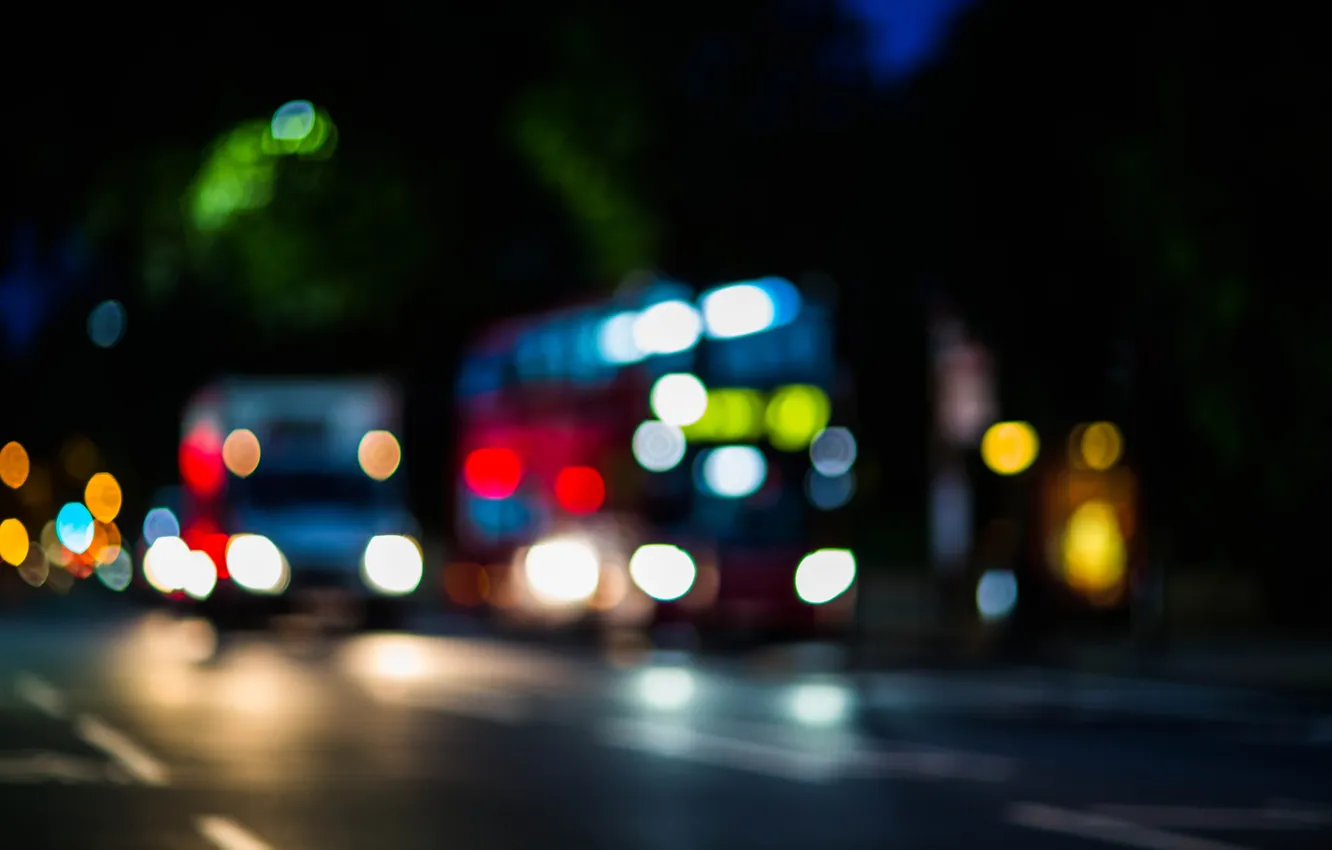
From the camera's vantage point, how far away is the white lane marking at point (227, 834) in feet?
40.5

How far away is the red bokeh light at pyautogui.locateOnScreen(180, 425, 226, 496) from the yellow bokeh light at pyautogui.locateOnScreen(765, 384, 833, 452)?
710 cm

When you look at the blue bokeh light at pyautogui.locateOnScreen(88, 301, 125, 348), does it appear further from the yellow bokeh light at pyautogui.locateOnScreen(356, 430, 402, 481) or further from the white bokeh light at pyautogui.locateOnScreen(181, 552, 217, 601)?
the yellow bokeh light at pyautogui.locateOnScreen(356, 430, 402, 481)

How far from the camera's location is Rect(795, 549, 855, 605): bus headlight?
3516 cm

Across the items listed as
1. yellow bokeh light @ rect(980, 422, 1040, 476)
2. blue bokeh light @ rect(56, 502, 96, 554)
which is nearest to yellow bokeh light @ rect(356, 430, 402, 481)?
yellow bokeh light @ rect(980, 422, 1040, 476)

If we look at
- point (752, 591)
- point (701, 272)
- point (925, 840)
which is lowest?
point (925, 840)

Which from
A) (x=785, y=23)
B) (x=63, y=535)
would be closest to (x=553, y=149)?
(x=785, y=23)

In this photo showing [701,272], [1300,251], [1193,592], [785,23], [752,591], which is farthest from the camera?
[785,23]

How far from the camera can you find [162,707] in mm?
22000

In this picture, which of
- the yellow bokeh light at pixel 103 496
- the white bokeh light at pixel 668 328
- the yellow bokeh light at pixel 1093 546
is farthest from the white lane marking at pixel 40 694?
the yellow bokeh light at pixel 103 496

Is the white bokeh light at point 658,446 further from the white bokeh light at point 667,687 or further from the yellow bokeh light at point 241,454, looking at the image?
the white bokeh light at point 667,687

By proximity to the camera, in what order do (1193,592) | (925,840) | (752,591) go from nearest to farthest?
Answer: (925,840), (752,591), (1193,592)

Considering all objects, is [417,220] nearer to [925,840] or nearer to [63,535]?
[925,840]

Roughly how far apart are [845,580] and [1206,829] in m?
21.8

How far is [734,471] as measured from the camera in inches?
1378
